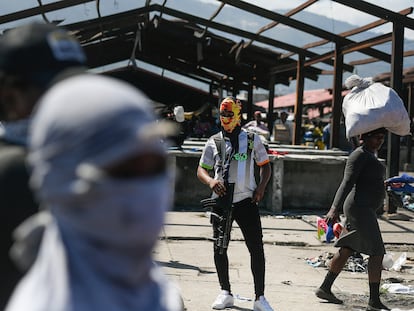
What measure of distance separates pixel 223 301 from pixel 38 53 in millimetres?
4930

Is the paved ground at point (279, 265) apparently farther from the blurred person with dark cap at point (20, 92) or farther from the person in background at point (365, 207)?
the blurred person with dark cap at point (20, 92)

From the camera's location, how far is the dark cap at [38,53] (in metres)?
2.07

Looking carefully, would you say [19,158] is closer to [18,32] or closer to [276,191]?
[18,32]

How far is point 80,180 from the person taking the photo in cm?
151

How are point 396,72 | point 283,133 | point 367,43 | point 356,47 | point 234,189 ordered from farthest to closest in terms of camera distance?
point 283,133 → point 356,47 → point 367,43 → point 396,72 → point 234,189

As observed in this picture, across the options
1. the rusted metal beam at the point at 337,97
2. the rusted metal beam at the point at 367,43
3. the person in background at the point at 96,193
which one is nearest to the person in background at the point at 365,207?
the person in background at the point at 96,193

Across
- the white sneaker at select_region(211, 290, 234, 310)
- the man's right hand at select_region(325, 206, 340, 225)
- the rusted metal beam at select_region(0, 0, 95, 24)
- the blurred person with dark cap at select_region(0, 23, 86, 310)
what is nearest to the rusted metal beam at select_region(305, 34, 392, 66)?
the rusted metal beam at select_region(0, 0, 95, 24)

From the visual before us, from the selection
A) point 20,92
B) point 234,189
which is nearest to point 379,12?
Answer: point 234,189

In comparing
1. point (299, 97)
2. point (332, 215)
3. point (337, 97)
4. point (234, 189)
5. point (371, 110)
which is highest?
point (299, 97)

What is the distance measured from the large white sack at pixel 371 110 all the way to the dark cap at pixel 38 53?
5506 mm

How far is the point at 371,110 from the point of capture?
7.66m

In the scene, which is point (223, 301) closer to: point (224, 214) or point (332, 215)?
point (224, 214)

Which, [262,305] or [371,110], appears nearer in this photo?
[262,305]

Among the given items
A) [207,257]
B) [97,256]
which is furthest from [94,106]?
[207,257]
